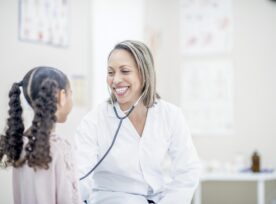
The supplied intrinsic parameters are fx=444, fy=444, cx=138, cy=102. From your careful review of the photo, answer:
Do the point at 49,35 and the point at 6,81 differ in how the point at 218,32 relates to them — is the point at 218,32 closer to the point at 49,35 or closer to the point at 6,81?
the point at 49,35

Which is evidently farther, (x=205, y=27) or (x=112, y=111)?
(x=205, y=27)

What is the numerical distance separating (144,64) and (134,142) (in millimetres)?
300

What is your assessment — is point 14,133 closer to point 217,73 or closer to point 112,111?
point 112,111

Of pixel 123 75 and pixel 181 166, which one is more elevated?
pixel 123 75

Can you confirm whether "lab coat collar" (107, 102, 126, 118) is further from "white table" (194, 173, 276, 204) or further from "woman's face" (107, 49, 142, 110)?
"white table" (194, 173, 276, 204)

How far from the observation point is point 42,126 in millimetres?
1208

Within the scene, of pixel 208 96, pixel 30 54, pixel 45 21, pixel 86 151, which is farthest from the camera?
pixel 208 96

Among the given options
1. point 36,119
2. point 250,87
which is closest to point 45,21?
point 36,119

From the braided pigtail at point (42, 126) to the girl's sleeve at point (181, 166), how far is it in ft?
2.12

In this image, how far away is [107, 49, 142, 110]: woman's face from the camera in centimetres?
165

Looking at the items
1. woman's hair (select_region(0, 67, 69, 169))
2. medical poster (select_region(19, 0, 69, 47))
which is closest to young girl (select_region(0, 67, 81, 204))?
woman's hair (select_region(0, 67, 69, 169))

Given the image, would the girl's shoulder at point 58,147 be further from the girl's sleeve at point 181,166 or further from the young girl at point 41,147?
the girl's sleeve at point 181,166

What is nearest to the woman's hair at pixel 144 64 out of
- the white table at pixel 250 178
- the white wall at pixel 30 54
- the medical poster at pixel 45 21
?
the white wall at pixel 30 54

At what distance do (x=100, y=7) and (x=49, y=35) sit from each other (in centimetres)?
63
